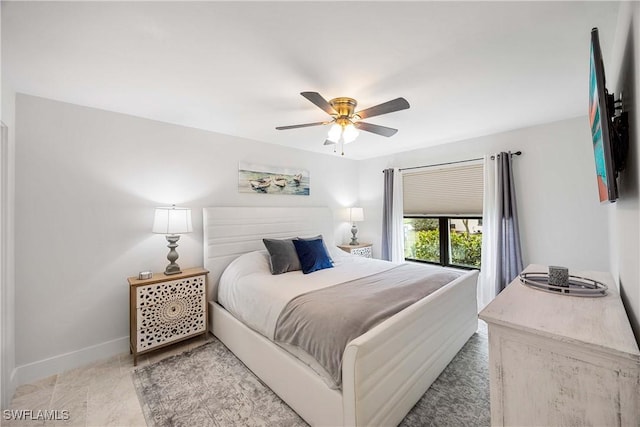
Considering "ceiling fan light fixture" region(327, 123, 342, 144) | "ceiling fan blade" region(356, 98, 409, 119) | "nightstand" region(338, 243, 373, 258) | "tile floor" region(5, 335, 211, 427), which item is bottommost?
"tile floor" region(5, 335, 211, 427)

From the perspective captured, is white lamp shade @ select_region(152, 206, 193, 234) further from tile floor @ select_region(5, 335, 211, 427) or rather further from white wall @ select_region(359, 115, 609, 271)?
white wall @ select_region(359, 115, 609, 271)

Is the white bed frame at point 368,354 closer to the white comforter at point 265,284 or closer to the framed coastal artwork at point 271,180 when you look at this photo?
the white comforter at point 265,284

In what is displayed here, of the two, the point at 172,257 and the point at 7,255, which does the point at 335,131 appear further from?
the point at 7,255

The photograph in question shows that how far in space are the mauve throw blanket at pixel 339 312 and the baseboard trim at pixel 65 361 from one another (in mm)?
1846

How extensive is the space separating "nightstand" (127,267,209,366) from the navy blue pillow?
1.06 meters

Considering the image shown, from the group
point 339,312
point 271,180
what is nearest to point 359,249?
point 271,180

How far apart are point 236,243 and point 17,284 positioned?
1.83 m

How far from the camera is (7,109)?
1914 millimetres

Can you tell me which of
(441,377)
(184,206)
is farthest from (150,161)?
(441,377)

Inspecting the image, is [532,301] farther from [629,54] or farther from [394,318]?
[629,54]

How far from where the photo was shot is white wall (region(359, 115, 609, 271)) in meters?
2.77

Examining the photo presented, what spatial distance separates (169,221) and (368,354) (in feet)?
7.29

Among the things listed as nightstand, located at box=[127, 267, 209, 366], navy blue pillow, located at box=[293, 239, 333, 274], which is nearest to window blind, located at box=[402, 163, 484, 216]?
navy blue pillow, located at box=[293, 239, 333, 274]

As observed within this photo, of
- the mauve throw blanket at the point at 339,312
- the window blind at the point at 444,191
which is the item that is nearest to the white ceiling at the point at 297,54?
the window blind at the point at 444,191
